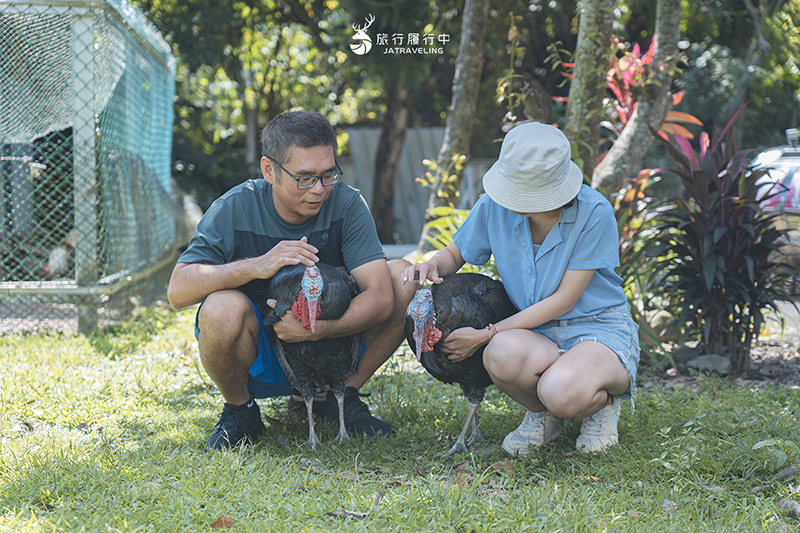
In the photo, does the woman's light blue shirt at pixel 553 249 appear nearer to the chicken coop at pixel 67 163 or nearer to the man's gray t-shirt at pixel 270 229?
the man's gray t-shirt at pixel 270 229

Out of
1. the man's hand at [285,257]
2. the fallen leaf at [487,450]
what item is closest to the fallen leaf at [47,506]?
the man's hand at [285,257]

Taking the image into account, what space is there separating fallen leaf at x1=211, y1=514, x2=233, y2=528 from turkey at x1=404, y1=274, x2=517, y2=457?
0.89m

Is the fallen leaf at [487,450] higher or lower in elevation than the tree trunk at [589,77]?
lower

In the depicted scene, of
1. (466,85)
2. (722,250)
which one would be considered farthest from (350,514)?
(466,85)

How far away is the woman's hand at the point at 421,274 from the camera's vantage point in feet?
8.55

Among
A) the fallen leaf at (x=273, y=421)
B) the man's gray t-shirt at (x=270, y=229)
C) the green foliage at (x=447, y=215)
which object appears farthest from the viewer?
the green foliage at (x=447, y=215)

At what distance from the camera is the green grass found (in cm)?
199

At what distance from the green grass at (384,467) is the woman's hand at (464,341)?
0.41 metres

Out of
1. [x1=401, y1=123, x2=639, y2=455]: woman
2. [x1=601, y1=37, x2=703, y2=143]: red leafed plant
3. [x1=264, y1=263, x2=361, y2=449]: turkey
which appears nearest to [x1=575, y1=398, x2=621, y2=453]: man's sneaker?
[x1=401, y1=123, x2=639, y2=455]: woman

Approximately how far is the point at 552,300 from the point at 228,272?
4.28ft

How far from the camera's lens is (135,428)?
2994 millimetres

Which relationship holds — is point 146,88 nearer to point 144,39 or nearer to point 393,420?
point 144,39

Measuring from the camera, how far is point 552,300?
253 cm

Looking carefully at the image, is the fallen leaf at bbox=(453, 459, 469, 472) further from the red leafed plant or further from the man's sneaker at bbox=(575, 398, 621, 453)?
the red leafed plant
